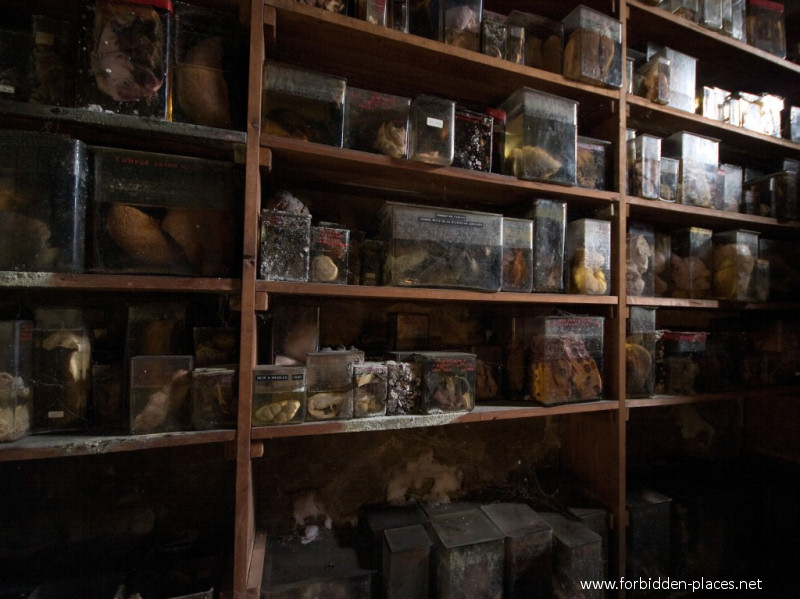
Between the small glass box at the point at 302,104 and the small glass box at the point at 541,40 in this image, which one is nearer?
the small glass box at the point at 302,104

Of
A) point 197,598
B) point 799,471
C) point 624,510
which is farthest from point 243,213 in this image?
point 799,471

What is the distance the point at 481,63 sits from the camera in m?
1.32

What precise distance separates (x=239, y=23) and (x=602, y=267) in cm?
159

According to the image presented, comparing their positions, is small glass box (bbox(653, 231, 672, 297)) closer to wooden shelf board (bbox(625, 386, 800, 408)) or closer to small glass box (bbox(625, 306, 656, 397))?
small glass box (bbox(625, 306, 656, 397))

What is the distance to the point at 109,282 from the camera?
0.96m

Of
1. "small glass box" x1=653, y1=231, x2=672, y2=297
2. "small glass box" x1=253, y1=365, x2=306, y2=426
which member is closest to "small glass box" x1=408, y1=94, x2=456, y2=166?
"small glass box" x1=253, y1=365, x2=306, y2=426

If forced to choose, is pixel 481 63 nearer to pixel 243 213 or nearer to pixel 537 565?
pixel 243 213

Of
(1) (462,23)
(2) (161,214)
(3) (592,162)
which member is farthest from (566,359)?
(2) (161,214)

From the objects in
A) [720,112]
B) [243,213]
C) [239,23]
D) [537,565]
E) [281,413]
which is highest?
[720,112]

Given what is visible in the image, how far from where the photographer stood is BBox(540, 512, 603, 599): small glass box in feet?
4.49

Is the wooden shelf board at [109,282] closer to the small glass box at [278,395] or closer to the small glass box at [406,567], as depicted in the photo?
the small glass box at [278,395]

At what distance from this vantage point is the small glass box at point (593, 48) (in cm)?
141

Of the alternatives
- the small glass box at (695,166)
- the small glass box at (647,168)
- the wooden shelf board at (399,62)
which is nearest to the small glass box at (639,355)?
the small glass box at (647,168)

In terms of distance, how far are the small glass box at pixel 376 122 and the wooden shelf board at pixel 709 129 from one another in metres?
1.05
